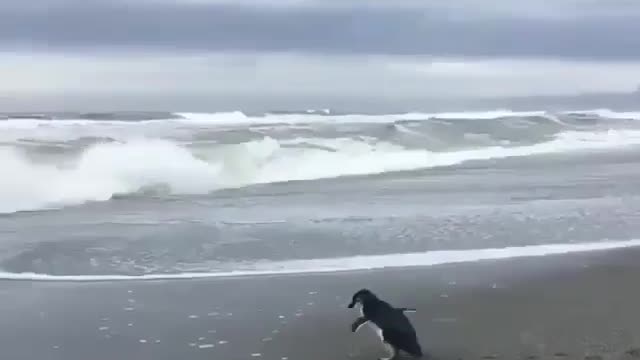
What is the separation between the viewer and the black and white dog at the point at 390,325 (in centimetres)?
552

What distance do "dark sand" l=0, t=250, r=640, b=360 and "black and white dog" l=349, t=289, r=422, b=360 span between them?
0.20 metres

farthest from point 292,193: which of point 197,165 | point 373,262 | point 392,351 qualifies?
point 392,351

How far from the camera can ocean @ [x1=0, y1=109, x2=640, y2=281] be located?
831 centimetres

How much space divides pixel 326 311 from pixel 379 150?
9.87m

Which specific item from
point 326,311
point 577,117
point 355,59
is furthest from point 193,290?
point 355,59

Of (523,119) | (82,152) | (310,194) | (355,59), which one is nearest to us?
(310,194)

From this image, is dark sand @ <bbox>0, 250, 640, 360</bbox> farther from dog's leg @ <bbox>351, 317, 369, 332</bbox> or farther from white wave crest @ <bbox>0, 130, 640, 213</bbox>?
white wave crest @ <bbox>0, 130, 640, 213</bbox>

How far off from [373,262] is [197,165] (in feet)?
20.3

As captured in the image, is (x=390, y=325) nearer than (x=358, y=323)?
Yes

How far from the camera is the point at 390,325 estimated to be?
18.2 feet

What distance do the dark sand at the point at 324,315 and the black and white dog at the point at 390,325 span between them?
0.65ft

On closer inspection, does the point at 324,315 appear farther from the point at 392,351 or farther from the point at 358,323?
the point at 392,351

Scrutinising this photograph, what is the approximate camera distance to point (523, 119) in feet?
68.9

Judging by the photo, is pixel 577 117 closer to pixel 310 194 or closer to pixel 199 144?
pixel 199 144
